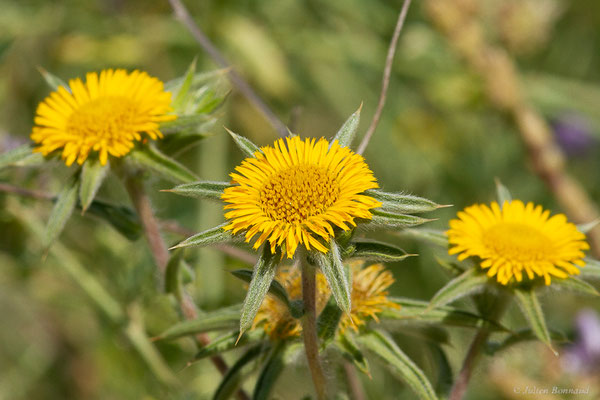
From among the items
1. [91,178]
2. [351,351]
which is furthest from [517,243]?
[91,178]

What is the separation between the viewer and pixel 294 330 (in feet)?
4.02

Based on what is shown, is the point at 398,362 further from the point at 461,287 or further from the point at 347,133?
the point at 347,133

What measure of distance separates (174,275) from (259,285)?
42 cm

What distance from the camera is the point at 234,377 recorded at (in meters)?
1.27

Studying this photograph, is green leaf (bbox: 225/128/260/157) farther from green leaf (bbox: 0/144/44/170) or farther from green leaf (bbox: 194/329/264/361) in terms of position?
green leaf (bbox: 0/144/44/170)

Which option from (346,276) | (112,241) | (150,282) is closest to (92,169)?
(346,276)

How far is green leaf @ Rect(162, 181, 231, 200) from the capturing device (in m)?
1.11

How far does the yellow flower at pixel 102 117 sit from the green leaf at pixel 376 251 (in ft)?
1.65

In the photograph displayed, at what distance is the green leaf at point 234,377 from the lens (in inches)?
49.6

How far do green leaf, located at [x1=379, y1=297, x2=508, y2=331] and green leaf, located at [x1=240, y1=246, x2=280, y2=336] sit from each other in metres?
0.33

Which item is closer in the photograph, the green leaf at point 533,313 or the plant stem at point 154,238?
the green leaf at point 533,313

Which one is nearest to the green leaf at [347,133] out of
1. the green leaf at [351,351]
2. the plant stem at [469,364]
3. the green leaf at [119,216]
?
the green leaf at [351,351]

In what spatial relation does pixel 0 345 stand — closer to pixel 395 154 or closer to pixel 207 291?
pixel 207 291

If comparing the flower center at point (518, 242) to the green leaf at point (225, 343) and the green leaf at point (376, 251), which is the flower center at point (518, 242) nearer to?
the green leaf at point (376, 251)
